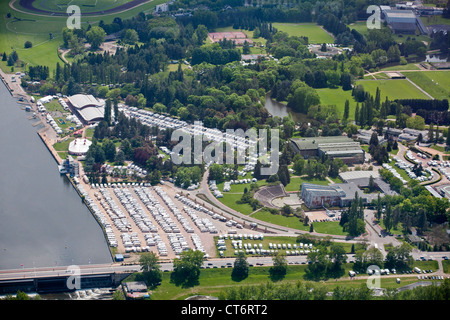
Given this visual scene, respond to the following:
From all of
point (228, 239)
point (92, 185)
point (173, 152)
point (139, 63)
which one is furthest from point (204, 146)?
point (139, 63)

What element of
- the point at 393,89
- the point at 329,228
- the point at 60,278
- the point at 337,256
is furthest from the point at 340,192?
the point at 393,89

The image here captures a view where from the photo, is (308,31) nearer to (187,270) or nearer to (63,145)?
(63,145)

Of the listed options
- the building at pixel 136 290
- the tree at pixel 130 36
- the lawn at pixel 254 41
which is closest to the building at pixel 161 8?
the lawn at pixel 254 41

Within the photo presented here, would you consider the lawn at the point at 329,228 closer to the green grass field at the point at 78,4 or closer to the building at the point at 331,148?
the building at the point at 331,148
